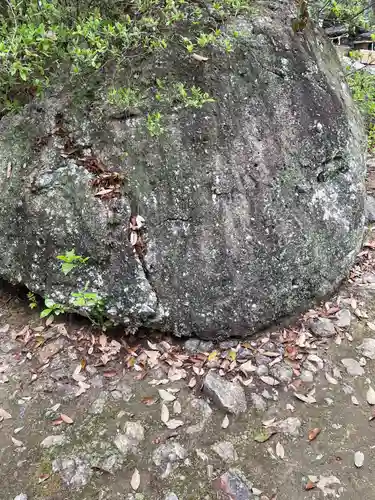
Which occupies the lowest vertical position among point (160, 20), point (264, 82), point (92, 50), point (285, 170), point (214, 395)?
point (214, 395)

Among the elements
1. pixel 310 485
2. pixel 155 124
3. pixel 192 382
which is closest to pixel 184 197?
pixel 155 124

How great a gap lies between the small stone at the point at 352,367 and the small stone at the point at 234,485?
4.53 feet

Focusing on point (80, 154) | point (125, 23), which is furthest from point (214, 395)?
point (125, 23)

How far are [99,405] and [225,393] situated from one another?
3.36 ft

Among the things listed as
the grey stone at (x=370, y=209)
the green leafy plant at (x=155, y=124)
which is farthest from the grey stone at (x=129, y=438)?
the grey stone at (x=370, y=209)

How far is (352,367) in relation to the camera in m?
3.56

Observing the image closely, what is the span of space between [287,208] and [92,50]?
86.3 inches

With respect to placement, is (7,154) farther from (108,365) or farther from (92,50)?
(108,365)

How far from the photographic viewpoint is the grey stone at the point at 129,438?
2965 millimetres

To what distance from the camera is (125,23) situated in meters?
3.37

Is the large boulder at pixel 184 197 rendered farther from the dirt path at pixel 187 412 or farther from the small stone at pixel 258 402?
the small stone at pixel 258 402

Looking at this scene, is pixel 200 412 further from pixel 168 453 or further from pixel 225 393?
pixel 168 453

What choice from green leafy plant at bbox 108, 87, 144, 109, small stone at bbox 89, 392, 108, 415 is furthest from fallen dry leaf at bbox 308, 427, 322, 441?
green leafy plant at bbox 108, 87, 144, 109

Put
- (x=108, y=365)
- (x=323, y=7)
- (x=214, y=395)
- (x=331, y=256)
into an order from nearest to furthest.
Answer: (x=214, y=395), (x=108, y=365), (x=331, y=256), (x=323, y=7)
